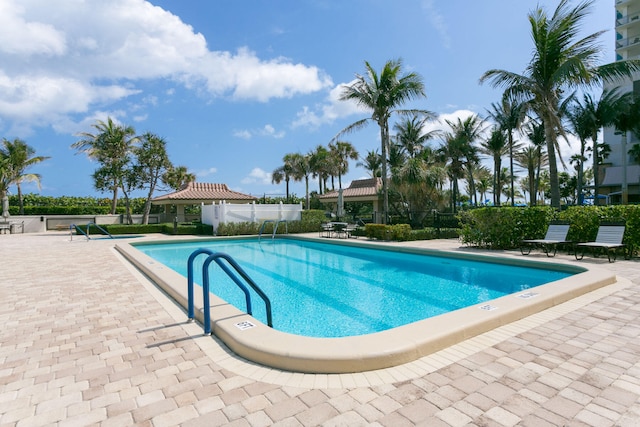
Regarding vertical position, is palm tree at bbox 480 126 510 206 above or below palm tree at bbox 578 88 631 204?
below

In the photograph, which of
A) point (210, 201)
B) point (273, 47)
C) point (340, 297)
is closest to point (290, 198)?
point (210, 201)

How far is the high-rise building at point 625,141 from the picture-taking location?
32.2 metres

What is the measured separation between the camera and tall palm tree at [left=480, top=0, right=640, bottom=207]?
12.3 metres

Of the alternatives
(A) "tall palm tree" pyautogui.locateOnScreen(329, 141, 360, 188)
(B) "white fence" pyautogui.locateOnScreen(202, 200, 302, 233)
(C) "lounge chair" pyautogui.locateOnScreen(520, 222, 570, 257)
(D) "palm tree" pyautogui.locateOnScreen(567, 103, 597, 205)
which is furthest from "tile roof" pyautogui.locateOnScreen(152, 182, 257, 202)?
(D) "palm tree" pyautogui.locateOnScreen(567, 103, 597, 205)

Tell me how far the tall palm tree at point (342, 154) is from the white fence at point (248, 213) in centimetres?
1950

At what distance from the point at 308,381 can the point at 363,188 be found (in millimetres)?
27197

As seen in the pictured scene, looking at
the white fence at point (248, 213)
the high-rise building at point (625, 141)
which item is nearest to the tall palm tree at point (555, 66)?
the white fence at point (248, 213)

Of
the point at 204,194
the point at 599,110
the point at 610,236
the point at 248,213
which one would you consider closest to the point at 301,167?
the point at 204,194

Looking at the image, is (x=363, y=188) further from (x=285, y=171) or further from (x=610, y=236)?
(x=610, y=236)

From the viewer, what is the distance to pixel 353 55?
19.1 meters

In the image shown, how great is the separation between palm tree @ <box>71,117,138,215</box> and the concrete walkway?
951 inches

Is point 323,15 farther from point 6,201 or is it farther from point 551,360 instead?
point 6,201

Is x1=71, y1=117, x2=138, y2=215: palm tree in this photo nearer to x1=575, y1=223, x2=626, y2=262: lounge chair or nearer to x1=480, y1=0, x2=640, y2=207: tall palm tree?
x1=480, y1=0, x2=640, y2=207: tall palm tree

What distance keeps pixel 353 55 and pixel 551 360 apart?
19.1 meters
